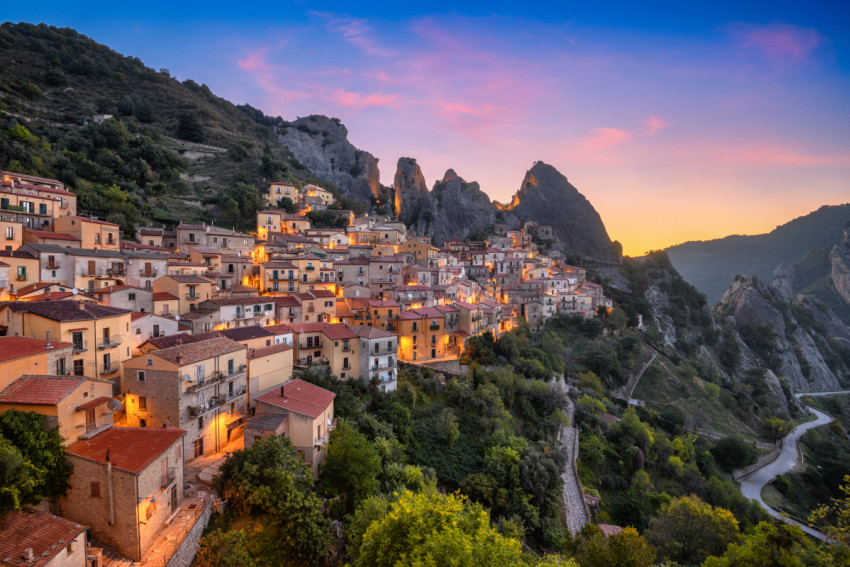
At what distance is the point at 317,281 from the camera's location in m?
41.7

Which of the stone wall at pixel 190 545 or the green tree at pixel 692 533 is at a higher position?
the stone wall at pixel 190 545

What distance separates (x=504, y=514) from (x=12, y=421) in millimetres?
24761

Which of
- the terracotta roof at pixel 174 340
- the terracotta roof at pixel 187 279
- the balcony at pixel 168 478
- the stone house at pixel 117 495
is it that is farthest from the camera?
the terracotta roof at pixel 187 279

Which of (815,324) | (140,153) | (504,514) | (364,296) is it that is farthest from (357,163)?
(815,324)

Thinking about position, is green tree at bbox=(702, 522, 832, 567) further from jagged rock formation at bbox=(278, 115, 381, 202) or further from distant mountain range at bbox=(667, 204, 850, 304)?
distant mountain range at bbox=(667, 204, 850, 304)

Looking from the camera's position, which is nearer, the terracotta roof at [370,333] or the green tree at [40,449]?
the green tree at [40,449]

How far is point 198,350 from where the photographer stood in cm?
2050

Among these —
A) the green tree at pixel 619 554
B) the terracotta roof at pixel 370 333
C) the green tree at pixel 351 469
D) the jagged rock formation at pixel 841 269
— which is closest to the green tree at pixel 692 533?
the green tree at pixel 619 554

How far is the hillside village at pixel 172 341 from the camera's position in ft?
43.9

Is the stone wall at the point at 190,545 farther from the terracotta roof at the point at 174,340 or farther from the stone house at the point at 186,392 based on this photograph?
the terracotta roof at the point at 174,340

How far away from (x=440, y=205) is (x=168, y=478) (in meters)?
90.7

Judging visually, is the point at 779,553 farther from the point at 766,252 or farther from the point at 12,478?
Result: the point at 766,252

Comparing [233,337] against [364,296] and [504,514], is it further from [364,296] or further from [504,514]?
[504,514]

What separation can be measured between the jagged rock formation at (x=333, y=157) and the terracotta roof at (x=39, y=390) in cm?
9012
